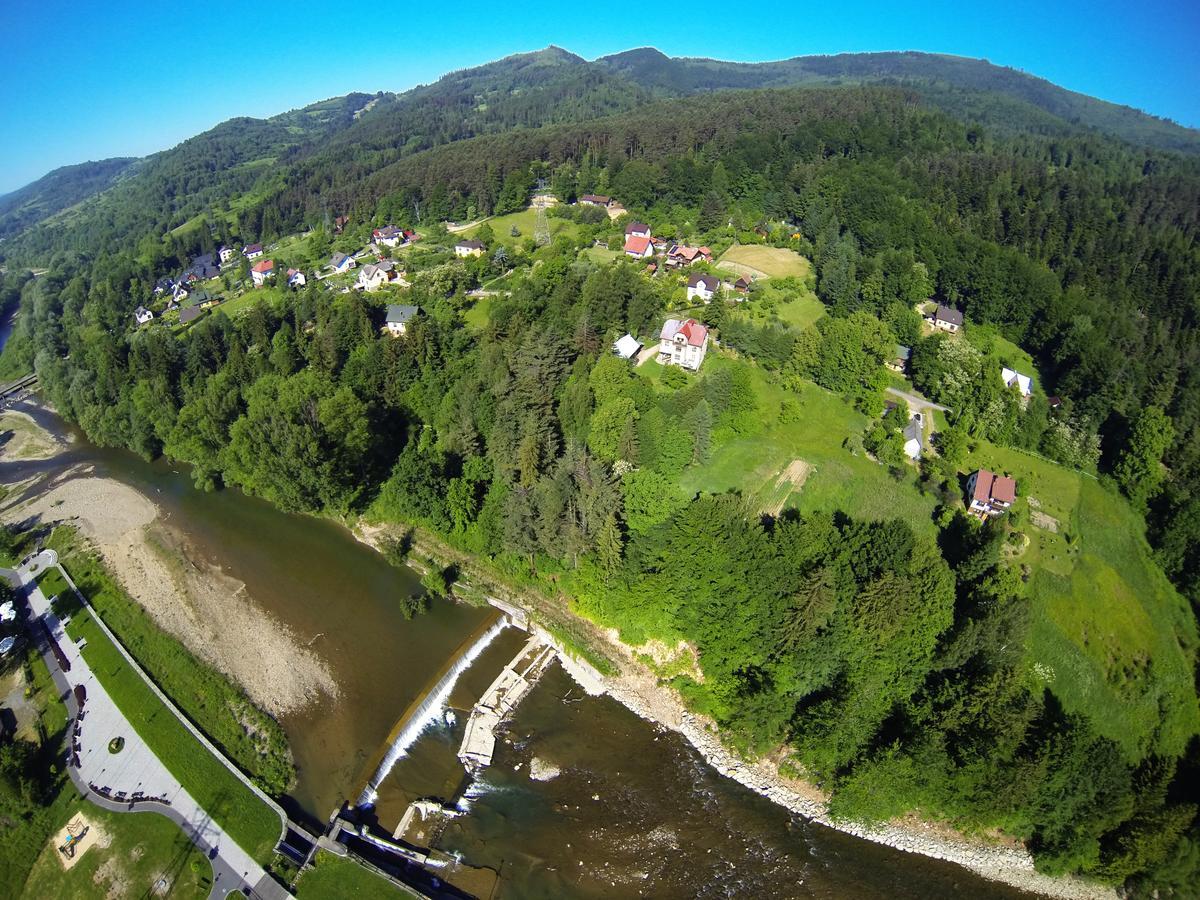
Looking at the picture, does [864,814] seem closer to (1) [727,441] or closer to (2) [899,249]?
(1) [727,441]

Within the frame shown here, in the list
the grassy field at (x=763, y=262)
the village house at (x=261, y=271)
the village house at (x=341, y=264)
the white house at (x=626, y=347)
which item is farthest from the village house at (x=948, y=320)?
the village house at (x=261, y=271)

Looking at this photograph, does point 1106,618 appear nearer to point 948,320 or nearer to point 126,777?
point 948,320

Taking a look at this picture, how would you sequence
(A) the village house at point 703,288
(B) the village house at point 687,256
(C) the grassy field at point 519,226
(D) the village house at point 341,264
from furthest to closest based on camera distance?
(D) the village house at point 341,264 → (C) the grassy field at point 519,226 → (B) the village house at point 687,256 → (A) the village house at point 703,288

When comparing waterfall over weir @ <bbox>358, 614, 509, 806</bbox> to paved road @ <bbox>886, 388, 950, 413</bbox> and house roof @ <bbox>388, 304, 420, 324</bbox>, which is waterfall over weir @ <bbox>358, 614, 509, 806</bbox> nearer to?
house roof @ <bbox>388, 304, 420, 324</bbox>

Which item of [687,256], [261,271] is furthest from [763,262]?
[261,271]

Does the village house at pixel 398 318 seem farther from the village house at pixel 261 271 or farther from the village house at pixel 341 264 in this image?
the village house at pixel 261 271

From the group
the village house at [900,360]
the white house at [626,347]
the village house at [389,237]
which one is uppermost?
the village house at [389,237]

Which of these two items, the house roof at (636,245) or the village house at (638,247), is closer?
the village house at (638,247)
